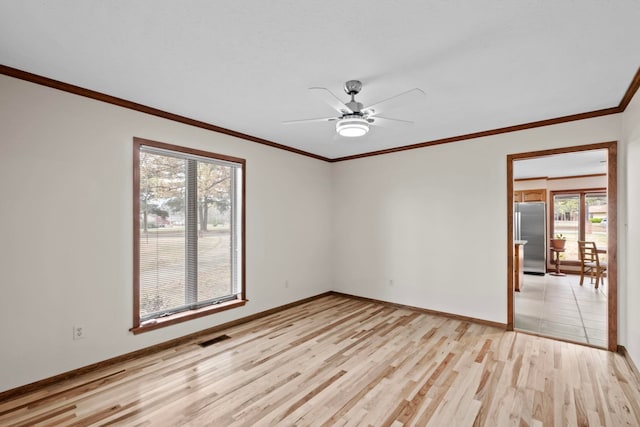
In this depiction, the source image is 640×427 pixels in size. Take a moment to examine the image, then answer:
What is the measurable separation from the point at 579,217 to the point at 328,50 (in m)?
9.08

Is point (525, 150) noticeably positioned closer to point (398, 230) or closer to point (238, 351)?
point (398, 230)

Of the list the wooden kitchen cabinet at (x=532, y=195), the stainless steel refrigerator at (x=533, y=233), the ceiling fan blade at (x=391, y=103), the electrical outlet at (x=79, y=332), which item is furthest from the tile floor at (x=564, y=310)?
the electrical outlet at (x=79, y=332)

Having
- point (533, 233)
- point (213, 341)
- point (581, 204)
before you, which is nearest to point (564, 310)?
point (533, 233)

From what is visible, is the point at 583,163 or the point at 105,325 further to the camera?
the point at 583,163

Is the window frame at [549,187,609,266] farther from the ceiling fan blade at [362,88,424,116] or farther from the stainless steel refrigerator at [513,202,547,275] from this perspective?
the ceiling fan blade at [362,88,424,116]

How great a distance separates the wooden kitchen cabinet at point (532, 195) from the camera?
7.85 metres

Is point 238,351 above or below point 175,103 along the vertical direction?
below

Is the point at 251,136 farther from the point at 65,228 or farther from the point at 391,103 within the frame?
the point at 65,228

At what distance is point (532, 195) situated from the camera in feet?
26.2

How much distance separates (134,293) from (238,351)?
48.2 inches

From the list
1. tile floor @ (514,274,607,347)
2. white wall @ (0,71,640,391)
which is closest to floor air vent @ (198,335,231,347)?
white wall @ (0,71,640,391)

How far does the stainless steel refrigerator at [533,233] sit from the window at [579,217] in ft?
3.05

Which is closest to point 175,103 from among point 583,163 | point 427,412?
point 427,412

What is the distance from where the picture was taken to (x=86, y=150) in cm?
280
